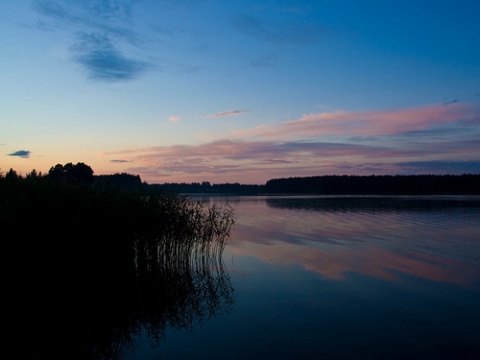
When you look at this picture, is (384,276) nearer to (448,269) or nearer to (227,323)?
(448,269)

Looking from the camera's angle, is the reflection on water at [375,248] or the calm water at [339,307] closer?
the calm water at [339,307]

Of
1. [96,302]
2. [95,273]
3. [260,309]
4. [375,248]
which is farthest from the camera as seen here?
[375,248]

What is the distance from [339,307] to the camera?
11172mm

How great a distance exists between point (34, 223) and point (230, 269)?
25.8ft

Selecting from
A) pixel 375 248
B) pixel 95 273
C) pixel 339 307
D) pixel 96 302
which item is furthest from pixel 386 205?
pixel 96 302

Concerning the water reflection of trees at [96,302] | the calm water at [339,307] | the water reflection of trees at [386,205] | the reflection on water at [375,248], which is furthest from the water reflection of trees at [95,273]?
the water reflection of trees at [386,205]

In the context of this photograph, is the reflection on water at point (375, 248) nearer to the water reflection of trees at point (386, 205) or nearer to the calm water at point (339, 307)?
the calm water at point (339, 307)

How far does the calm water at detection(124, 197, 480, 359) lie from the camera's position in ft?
27.6

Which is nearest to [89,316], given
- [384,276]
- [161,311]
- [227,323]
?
[161,311]

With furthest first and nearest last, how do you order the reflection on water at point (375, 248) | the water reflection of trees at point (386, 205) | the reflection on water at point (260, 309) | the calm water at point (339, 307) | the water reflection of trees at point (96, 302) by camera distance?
1. the water reflection of trees at point (386, 205)
2. the reflection on water at point (375, 248)
3. the water reflection of trees at point (96, 302)
4. the reflection on water at point (260, 309)
5. the calm water at point (339, 307)

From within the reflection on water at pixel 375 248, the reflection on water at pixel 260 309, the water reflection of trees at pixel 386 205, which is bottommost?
the reflection on water at pixel 260 309

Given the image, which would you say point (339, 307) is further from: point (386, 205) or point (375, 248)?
point (386, 205)

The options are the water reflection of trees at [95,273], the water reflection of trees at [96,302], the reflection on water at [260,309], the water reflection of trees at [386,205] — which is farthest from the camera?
the water reflection of trees at [386,205]

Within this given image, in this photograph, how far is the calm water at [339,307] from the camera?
8.40 meters
